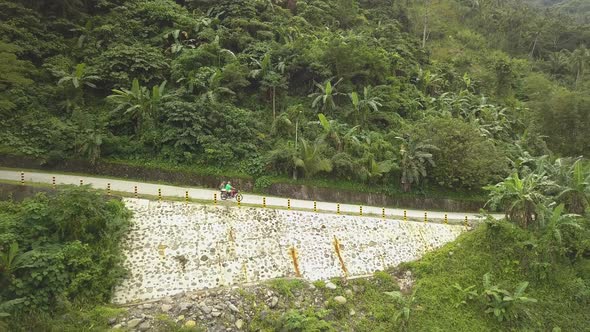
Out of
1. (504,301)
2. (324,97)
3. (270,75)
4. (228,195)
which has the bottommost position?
(504,301)

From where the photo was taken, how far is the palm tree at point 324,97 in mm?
23891

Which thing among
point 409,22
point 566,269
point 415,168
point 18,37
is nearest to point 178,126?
point 18,37

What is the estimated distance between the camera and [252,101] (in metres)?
24.0

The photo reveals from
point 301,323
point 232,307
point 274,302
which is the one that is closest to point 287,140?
point 274,302

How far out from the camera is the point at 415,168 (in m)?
20.2

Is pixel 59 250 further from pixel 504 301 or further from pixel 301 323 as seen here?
pixel 504 301

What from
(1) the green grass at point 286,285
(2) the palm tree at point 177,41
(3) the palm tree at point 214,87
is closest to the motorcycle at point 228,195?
(1) the green grass at point 286,285

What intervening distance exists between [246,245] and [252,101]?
11.3 m

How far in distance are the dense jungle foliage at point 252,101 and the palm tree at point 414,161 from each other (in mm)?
90

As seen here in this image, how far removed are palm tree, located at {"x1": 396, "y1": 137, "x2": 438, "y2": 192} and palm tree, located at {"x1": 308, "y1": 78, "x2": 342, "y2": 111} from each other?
231 inches

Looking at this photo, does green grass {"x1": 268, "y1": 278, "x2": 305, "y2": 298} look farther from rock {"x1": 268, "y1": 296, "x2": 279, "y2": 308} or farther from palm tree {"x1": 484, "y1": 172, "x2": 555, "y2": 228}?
palm tree {"x1": 484, "y1": 172, "x2": 555, "y2": 228}

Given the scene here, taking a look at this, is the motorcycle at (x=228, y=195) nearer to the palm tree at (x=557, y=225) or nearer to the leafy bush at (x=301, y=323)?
the leafy bush at (x=301, y=323)

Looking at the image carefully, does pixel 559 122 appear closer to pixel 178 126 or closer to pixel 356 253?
pixel 356 253

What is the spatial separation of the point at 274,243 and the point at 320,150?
6.67 meters
